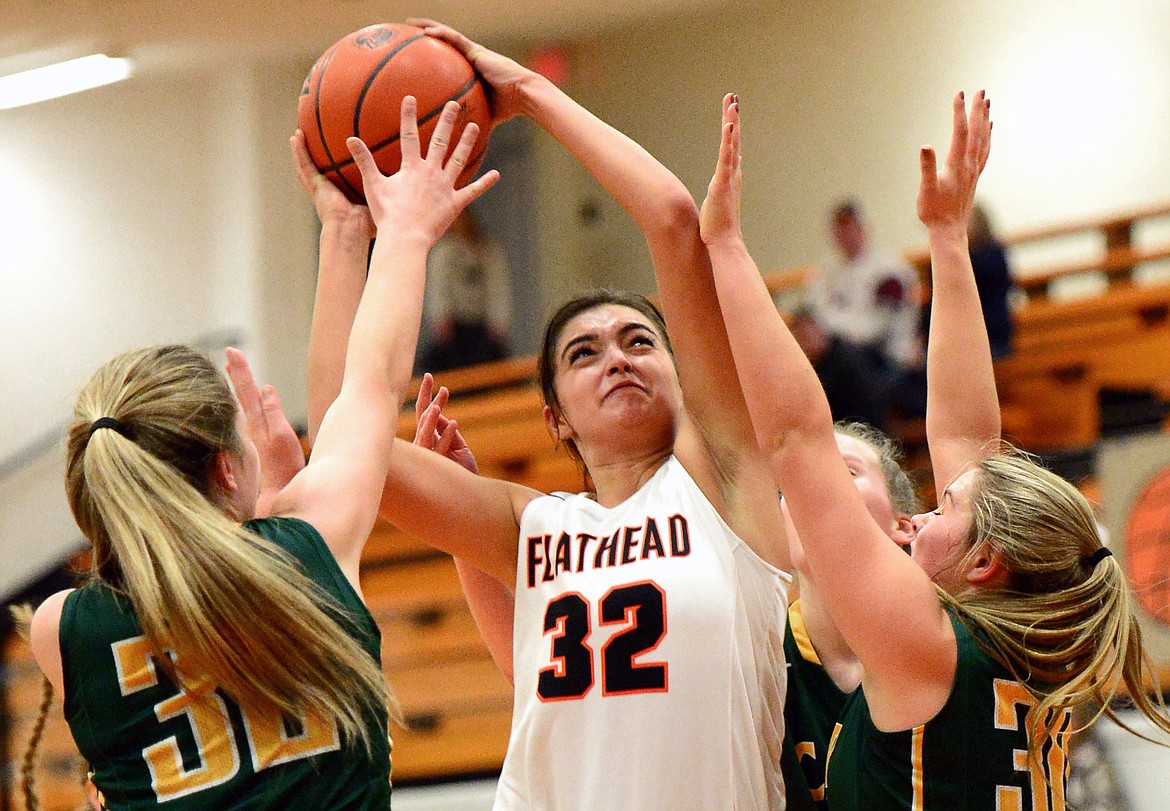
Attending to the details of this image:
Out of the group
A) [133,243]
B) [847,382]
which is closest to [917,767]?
[847,382]

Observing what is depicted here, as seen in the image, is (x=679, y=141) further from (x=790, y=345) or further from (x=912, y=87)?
(x=790, y=345)

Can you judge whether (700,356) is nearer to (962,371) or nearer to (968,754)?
(962,371)

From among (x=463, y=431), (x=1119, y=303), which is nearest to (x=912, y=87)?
(x=1119, y=303)

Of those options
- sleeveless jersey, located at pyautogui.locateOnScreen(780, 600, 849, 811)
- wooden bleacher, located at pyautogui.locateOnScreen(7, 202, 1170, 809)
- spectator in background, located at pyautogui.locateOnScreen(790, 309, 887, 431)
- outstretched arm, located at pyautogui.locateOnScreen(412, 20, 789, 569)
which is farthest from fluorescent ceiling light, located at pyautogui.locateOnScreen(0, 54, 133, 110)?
sleeveless jersey, located at pyautogui.locateOnScreen(780, 600, 849, 811)

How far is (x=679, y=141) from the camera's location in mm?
9695

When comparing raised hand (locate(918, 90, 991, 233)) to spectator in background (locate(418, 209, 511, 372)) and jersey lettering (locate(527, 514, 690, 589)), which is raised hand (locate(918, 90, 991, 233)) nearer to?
jersey lettering (locate(527, 514, 690, 589))

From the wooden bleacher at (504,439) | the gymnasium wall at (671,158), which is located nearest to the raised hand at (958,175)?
the wooden bleacher at (504,439)

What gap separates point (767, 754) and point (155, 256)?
770cm

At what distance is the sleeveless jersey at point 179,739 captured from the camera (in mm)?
1684

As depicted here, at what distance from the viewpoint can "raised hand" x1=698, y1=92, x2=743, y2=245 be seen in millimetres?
2074

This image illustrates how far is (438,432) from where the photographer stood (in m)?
2.67

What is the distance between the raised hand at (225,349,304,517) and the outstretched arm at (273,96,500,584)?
0.20m

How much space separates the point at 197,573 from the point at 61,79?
8049 mm

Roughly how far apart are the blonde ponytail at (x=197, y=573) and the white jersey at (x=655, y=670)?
1.63 feet
